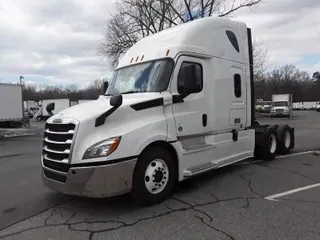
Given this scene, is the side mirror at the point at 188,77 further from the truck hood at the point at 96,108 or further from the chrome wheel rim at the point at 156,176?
the chrome wheel rim at the point at 156,176

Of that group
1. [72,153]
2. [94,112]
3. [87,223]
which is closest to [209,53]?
[94,112]

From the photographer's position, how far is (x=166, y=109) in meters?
5.92

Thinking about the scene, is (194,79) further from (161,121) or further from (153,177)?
(153,177)

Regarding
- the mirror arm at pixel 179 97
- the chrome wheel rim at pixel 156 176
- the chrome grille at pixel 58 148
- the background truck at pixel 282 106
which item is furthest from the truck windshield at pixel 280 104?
the chrome grille at pixel 58 148

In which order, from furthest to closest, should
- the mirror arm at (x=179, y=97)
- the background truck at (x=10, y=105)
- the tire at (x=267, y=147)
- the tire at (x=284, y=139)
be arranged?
the background truck at (x=10, y=105), the tire at (x=284, y=139), the tire at (x=267, y=147), the mirror arm at (x=179, y=97)

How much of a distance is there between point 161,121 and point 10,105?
22.7 m

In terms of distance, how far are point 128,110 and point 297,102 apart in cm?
10523

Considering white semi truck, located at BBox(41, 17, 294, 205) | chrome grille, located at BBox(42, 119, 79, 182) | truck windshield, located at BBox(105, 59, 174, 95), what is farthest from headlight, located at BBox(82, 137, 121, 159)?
truck windshield, located at BBox(105, 59, 174, 95)

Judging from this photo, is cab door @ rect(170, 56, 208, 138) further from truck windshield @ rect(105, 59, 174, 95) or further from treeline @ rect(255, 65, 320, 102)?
treeline @ rect(255, 65, 320, 102)

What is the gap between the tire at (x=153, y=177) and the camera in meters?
5.31

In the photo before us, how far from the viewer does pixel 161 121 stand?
5719 mm

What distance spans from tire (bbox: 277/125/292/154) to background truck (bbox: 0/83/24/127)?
21205 millimetres

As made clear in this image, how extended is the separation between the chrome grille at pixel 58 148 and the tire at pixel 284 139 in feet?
23.9

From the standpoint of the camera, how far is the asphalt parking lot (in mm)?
4398
